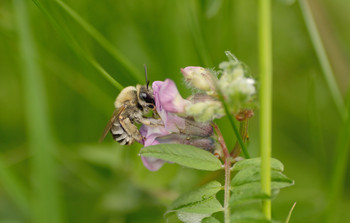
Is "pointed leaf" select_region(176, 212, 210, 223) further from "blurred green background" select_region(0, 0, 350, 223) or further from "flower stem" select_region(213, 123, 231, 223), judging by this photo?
"blurred green background" select_region(0, 0, 350, 223)

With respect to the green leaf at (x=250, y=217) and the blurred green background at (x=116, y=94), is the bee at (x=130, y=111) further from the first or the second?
the green leaf at (x=250, y=217)

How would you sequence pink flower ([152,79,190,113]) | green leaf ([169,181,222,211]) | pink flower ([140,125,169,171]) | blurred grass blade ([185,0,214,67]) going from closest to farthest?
green leaf ([169,181,222,211]), pink flower ([152,79,190,113]), pink flower ([140,125,169,171]), blurred grass blade ([185,0,214,67])

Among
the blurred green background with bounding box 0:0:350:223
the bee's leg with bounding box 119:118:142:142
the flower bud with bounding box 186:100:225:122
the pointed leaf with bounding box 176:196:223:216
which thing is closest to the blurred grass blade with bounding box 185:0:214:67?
the blurred green background with bounding box 0:0:350:223

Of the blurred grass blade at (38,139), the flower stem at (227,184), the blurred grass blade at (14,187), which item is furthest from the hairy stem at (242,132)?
the blurred grass blade at (14,187)

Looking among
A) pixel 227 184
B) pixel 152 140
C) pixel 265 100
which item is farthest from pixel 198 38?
pixel 265 100

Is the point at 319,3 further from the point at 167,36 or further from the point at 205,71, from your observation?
the point at 205,71

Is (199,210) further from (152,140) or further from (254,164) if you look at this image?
(152,140)

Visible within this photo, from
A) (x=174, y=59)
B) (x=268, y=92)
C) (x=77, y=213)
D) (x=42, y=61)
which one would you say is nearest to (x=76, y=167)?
(x=77, y=213)
